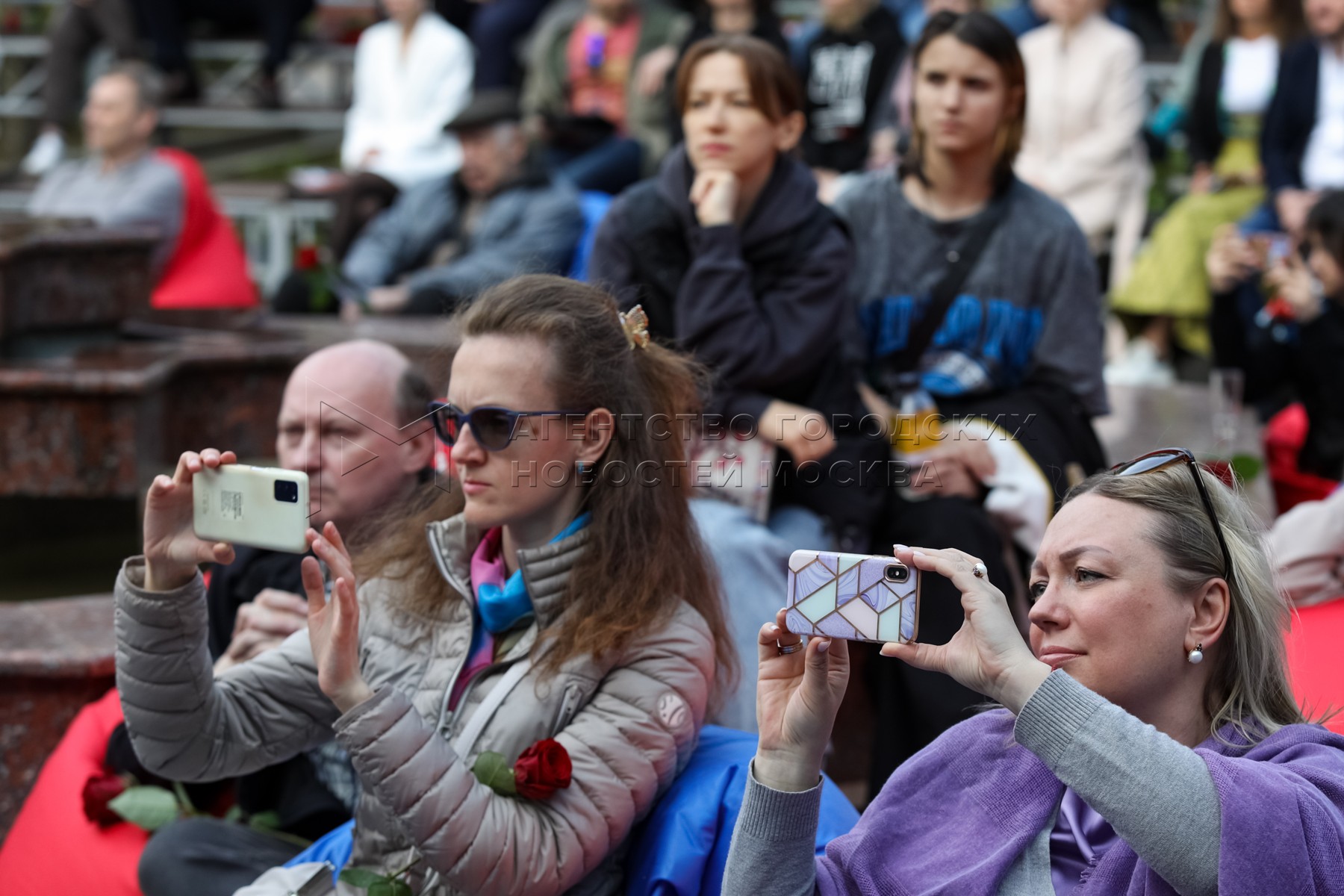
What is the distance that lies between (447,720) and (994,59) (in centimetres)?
221

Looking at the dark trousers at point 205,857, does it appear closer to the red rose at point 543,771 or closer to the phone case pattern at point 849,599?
the red rose at point 543,771

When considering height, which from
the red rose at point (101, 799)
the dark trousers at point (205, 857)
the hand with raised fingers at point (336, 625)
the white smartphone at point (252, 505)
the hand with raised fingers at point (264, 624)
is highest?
the white smartphone at point (252, 505)

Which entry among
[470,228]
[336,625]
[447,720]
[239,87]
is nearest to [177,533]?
[336,625]

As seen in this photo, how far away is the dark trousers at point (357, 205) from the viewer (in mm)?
7324

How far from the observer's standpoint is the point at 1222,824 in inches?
64.1

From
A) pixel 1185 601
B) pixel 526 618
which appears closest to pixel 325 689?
pixel 526 618

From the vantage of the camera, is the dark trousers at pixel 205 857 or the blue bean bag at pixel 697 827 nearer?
the blue bean bag at pixel 697 827

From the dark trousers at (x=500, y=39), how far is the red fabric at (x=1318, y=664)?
6546 millimetres

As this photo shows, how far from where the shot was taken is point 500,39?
8609 mm

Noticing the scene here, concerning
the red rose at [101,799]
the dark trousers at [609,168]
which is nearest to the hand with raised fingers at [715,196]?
the red rose at [101,799]

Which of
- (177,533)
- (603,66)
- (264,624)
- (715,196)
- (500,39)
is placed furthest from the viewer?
(500,39)

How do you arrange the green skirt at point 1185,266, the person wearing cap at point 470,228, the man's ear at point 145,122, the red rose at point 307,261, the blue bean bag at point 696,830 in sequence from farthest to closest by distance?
the red rose at point 307,261, the man's ear at point 145,122, the green skirt at point 1185,266, the person wearing cap at point 470,228, the blue bean bag at point 696,830

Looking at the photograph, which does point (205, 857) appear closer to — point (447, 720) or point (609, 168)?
point (447, 720)

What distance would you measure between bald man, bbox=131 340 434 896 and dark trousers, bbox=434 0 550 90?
5.84 meters
